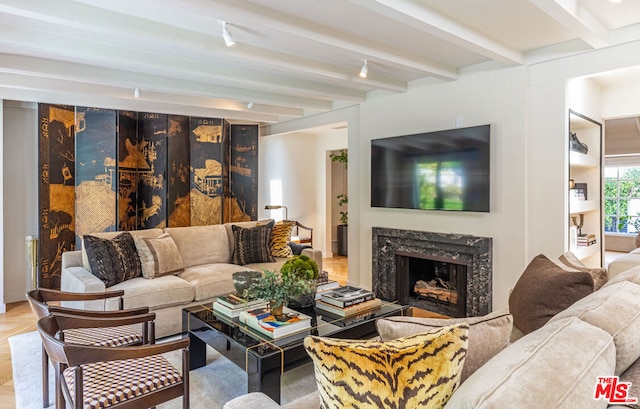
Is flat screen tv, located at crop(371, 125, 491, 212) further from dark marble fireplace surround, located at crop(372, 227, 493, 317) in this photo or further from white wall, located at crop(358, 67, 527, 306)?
dark marble fireplace surround, located at crop(372, 227, 493, 317)

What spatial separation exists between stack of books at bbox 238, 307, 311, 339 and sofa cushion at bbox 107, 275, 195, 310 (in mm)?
1124

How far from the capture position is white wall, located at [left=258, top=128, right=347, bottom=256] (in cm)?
702

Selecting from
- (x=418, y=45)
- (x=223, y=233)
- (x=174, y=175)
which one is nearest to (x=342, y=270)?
(x=223, y=233)

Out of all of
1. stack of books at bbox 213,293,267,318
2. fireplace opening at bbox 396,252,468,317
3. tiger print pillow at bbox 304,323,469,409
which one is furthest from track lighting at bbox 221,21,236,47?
fireplace opening at bbox 396,252,468,317

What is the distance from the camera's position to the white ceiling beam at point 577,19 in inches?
88.4

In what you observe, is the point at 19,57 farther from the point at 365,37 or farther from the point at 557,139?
the point at 557,139

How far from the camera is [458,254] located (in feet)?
12.7

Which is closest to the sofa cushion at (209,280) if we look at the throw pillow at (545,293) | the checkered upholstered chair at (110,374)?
the checkered upholstered chair at (110,374)

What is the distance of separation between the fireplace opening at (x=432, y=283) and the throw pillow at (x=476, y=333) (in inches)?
109

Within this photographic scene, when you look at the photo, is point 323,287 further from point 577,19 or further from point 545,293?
point 577,19

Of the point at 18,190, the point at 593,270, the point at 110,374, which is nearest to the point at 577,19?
the point at 593,270

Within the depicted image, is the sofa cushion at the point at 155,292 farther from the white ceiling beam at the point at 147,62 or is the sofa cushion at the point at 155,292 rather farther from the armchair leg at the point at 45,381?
the white ceiling beam at the point at 147,62

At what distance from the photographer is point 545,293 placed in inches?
73.4

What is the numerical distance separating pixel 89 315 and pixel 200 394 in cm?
86
